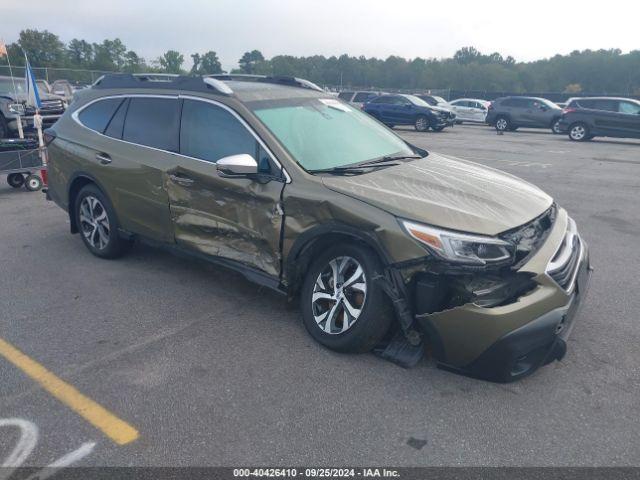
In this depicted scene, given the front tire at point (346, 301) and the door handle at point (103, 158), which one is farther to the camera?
the door handle at point (103, 158)

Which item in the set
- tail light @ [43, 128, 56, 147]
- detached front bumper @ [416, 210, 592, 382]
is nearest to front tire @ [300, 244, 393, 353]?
detached front bumper @ [416, 210, 592, 382]

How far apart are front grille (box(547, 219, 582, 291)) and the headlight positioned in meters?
0.32

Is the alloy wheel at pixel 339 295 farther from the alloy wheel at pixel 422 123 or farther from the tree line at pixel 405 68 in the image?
the tree line at pixel 405 68

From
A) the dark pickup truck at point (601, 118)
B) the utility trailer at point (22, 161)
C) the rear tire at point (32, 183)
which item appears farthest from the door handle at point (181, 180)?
the dark pickup truck at point (601, 118)

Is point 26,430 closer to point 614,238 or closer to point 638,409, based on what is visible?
point 638,409

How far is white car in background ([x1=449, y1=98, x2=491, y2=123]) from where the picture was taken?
30125 millimetres

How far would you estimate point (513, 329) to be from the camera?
287 centimetres

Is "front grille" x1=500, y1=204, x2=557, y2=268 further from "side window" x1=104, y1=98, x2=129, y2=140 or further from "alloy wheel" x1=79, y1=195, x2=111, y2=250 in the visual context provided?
"alloy wheel" x1=79, y1=195, x2=111, y2=250

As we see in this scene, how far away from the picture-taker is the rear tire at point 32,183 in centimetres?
875

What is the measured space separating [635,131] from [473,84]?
83468 mm

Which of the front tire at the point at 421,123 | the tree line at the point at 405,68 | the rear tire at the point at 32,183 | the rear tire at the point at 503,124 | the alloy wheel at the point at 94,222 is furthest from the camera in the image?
the tree line at the point at 405,68

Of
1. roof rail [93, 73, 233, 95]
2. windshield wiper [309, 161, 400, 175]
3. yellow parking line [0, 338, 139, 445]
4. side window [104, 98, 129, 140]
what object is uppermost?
roof rail [93, 73, 233, 95]

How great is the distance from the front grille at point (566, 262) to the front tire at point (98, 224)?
3877mm

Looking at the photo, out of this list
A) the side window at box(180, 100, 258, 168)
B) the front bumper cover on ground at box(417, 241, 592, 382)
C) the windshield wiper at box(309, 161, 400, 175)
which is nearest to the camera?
the front bumper cover on ground at box(417, 241, 592, 382)
